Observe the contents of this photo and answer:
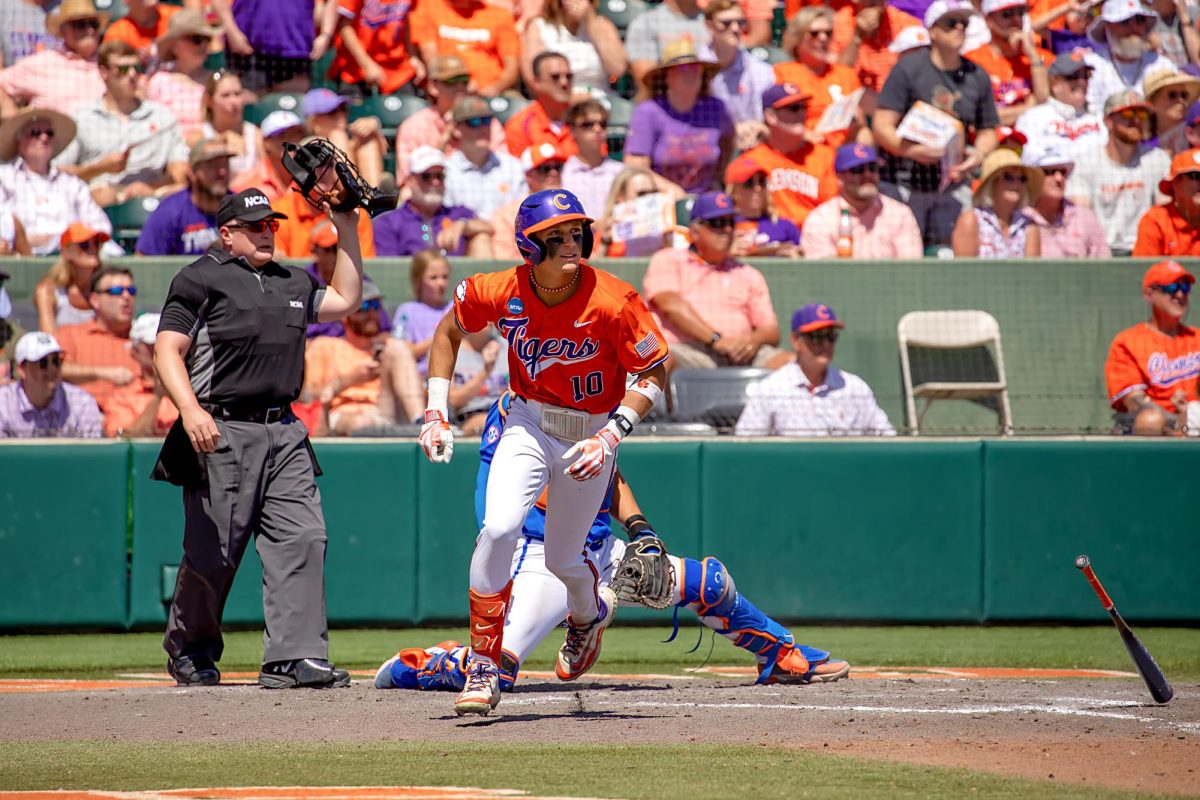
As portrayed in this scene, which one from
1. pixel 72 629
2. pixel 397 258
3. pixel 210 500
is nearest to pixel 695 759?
pixel 210 500

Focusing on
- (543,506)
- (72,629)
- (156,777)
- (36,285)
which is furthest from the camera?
(36,285)

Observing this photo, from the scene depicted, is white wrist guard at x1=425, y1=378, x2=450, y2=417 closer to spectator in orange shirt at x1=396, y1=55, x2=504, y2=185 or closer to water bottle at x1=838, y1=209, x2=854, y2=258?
water bottle at x1=838, y1=209, x2=854, y2=258

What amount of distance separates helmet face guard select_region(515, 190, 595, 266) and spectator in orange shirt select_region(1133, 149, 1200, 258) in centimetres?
623

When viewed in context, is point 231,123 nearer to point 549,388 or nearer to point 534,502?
point 549,388

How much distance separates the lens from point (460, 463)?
29.4 feet

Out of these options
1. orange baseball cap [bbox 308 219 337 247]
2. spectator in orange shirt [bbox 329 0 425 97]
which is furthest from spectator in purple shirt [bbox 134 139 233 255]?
spectator in orange shirt [bbox 329 0 425 97]

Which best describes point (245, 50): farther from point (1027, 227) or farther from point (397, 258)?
point (1027, 227)

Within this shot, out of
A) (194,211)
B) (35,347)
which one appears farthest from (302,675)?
(194,211)

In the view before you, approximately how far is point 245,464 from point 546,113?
542 cm

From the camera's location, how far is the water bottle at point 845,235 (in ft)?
34.0

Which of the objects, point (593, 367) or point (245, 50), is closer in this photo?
point (593, 367)

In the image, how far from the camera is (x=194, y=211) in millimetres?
9828

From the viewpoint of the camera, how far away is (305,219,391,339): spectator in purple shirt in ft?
30.8

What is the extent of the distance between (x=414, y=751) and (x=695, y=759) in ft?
2.83
